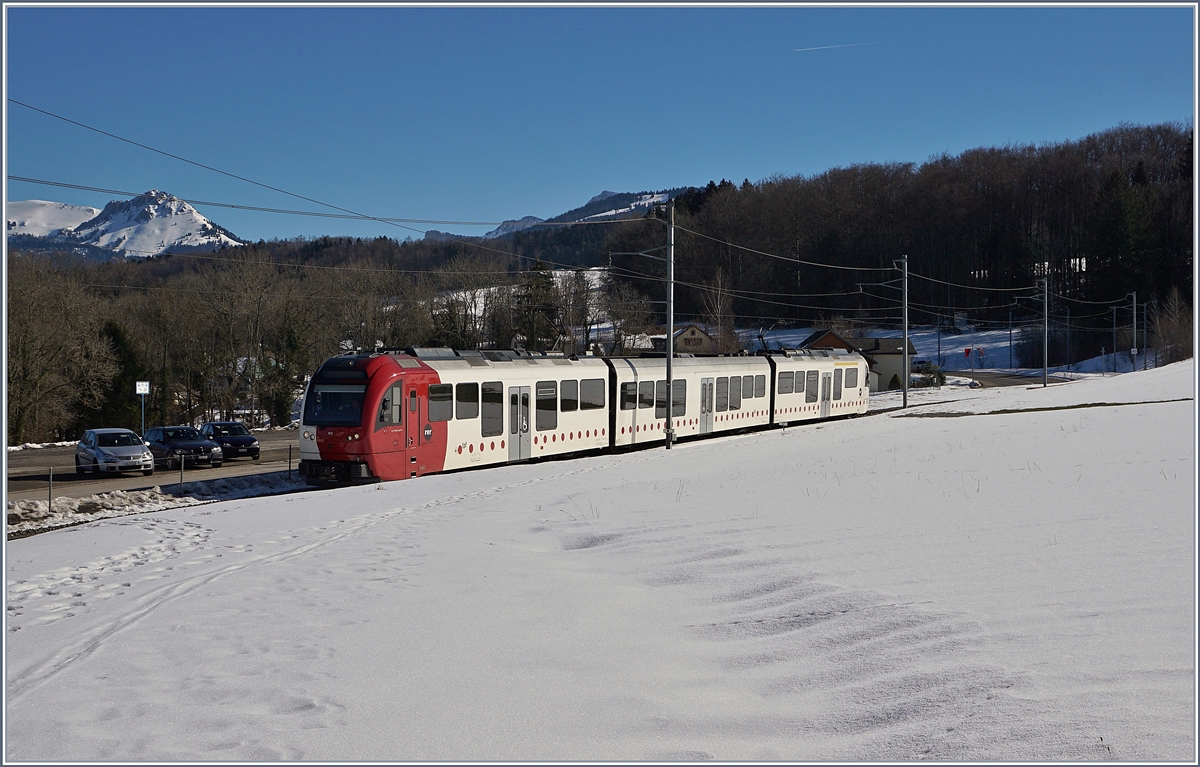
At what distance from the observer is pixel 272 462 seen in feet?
97.7

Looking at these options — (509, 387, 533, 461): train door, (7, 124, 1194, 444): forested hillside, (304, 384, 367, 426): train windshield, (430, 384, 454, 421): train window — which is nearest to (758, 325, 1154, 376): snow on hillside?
(7, 124, 1194, 444): forested hillside

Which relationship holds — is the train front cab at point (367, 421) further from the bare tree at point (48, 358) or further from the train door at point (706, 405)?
the bare tree at point (48, 358)

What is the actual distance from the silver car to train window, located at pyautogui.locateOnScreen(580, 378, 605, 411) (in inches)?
517

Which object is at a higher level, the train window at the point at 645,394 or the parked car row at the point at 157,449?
the train window at the point at 645,394

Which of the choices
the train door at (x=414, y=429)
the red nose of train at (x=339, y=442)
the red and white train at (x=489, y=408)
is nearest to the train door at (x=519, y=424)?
the red and white train at (x=489, y=408)

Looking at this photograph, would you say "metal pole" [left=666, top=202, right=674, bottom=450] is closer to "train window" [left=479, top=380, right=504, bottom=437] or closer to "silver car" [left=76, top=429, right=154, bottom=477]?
"train window" [left=479, top=380, right=504, bottom=437]

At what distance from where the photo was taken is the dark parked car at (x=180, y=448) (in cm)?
2780

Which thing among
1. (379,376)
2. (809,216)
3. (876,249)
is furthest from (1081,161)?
(379,376)

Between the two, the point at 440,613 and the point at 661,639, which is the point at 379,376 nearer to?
the point at 440,613

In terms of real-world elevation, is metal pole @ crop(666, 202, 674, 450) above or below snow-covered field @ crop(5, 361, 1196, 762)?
above

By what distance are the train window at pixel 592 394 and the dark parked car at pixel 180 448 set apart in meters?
12.6

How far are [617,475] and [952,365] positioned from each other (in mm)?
88106

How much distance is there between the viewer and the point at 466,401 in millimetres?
21562

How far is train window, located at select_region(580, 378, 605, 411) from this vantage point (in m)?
25.6
